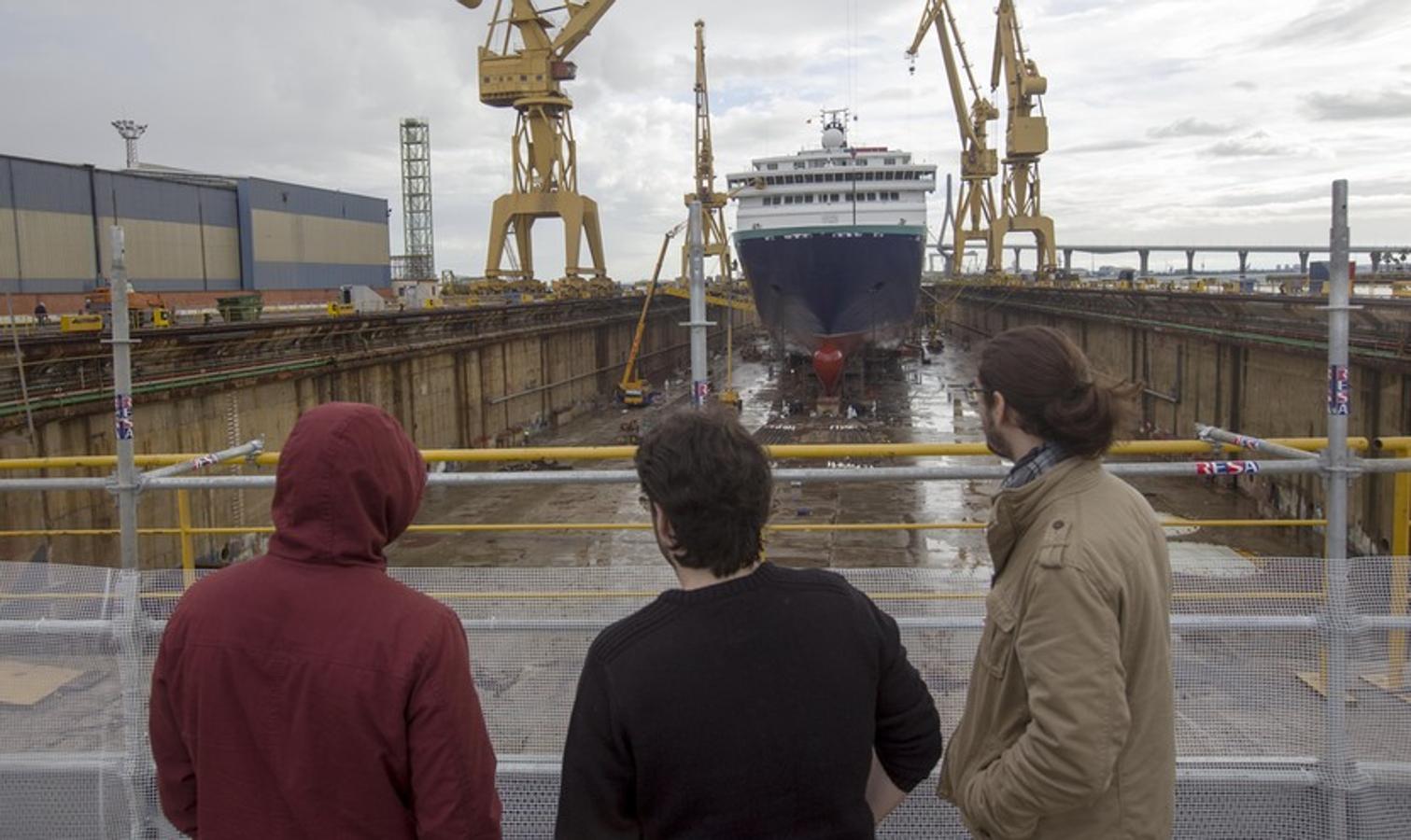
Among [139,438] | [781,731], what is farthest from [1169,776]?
[139,438]

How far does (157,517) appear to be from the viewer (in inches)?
518

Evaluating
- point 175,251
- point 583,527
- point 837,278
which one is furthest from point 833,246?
point 583,527

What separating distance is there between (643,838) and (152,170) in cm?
4844

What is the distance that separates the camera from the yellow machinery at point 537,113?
3119 centimetres

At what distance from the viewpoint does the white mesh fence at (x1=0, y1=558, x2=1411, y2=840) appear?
3098mm

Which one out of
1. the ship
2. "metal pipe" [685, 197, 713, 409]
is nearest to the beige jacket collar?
"metal pipe" [685, 197, 713, 409]

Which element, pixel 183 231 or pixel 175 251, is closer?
pixel 175 251

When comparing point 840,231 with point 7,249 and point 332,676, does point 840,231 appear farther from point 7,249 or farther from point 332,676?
point 332,676

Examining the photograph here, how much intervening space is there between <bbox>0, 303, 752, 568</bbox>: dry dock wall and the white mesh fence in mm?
2492

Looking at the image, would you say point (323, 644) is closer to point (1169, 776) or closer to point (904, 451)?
point (1169, 776)

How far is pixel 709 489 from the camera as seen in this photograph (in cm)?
→ 168

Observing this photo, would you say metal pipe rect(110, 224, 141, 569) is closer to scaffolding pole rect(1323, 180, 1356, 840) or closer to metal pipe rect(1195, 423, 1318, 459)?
metal pipe rect(1195, 423, 1318, 459)

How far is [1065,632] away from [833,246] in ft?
96.4

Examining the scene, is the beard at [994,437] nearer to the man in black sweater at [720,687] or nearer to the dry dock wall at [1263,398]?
the man in black sweater at [720,687]
